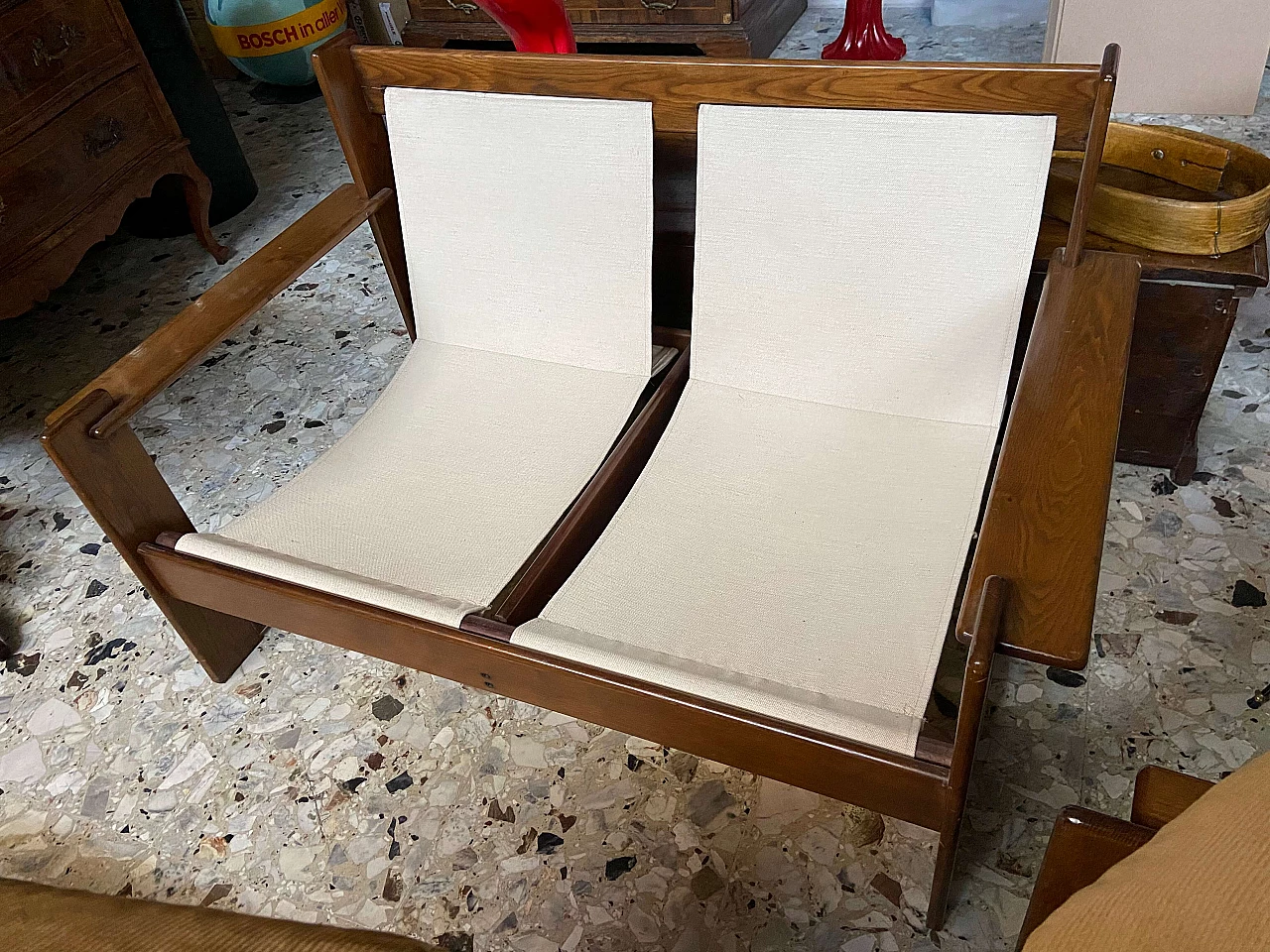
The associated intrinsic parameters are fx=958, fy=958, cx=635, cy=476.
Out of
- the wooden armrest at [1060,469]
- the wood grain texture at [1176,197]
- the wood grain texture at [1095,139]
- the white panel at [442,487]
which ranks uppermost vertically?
the wood grain texture at [1095,139]

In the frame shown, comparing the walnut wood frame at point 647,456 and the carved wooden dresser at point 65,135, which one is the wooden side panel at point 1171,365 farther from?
the carved wooden dresser at point 65,135

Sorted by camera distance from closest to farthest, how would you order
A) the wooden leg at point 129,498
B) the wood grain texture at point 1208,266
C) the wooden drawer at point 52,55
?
the wooden leg at point 129,498 < the wood grain texture at point 1208,266 < the wooden drawer at point 52,55

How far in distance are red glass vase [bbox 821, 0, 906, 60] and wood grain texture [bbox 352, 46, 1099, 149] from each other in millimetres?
1369

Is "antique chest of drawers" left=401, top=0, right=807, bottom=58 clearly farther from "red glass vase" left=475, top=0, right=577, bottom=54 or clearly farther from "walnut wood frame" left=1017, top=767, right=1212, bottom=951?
"walnut wood frame" left=1017, top=767, right=1212, bottom=951

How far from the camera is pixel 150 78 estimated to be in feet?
7.73

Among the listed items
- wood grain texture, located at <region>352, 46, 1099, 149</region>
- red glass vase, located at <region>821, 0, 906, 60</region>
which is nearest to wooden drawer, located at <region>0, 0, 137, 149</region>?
wood grain texture, located at <region>352, 46, 1099, 149</region>

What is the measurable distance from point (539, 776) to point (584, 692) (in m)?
0.35

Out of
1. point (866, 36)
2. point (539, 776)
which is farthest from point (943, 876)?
point (866, 36)

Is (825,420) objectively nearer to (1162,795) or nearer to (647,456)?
(647,456)

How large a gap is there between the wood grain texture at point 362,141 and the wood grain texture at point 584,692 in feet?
2.12

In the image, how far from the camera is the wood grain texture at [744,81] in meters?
1.13

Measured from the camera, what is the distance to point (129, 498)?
1.29 metres

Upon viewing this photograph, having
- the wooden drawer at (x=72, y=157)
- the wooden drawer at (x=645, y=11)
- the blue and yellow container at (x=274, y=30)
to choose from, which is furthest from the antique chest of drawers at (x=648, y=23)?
the wooden drawer at (x=72, y=157)

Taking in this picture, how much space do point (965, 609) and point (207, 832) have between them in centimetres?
108
